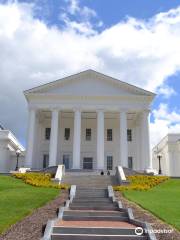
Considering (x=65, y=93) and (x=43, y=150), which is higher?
(x=65, y=93)

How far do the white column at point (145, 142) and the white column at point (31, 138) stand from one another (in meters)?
14.4

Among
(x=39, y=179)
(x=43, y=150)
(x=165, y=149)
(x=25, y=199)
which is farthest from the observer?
(x=165, y=149)

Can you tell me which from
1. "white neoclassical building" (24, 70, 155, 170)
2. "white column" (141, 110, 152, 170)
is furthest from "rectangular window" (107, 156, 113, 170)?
"white column" (141, 110, 152, 170)

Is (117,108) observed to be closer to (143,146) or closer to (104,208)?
(143,146)

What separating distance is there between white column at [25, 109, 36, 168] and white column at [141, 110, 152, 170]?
14.4 meters

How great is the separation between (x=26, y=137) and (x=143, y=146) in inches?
608

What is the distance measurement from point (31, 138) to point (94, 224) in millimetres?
30888

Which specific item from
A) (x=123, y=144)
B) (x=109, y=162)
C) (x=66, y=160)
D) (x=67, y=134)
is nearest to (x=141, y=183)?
(x=123, y=144)

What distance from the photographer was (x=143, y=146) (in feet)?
142

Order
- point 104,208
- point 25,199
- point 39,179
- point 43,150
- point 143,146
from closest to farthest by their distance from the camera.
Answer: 1. point 104,208
2. point 25,199
3. point 39,179
4. point 143,146
5. point 43,150

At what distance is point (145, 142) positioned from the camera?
142 feet

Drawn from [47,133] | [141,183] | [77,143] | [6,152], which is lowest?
[141,183]

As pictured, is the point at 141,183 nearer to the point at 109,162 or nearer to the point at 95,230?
the point at 109,162

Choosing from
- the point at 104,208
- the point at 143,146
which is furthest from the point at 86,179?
the point at 104,208
